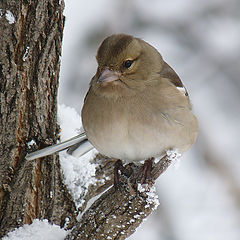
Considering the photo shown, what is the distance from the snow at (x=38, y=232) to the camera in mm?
3160

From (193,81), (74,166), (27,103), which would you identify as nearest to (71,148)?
(74,166)

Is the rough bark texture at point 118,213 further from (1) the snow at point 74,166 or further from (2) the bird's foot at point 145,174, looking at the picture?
(1) the snow at point 74,166

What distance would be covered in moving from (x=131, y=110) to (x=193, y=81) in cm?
303

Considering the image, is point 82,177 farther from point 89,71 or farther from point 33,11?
point 89,71

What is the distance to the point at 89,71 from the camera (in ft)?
19.7

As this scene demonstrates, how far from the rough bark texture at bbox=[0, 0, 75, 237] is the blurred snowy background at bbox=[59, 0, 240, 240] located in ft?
7.55

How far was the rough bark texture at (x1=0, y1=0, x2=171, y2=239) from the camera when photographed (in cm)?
299

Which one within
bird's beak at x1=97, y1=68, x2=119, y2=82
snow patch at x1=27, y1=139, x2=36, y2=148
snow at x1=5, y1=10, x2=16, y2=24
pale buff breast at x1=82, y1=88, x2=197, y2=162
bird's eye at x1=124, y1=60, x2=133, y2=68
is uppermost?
snow at x1=5, y1=10, x2=16, y2=24

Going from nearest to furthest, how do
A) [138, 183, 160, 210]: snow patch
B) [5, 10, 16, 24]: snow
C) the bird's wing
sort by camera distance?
[138, 183, 160, 210]: snow patch < [5, 10, 16, 24]: snow < the bird's wing

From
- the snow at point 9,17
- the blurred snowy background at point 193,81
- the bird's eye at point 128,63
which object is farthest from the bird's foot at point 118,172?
the blurred snowy background at point 193,81

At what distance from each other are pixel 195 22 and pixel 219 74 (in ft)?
2.34

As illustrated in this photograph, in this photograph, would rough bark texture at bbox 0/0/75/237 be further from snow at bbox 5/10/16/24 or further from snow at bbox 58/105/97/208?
snow at bbox 58/105/97/208

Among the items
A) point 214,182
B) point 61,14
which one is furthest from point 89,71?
point 61,14

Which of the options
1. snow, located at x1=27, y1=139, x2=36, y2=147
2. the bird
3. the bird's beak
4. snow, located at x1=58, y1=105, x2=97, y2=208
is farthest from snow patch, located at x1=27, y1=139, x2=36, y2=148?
the bird's beak
